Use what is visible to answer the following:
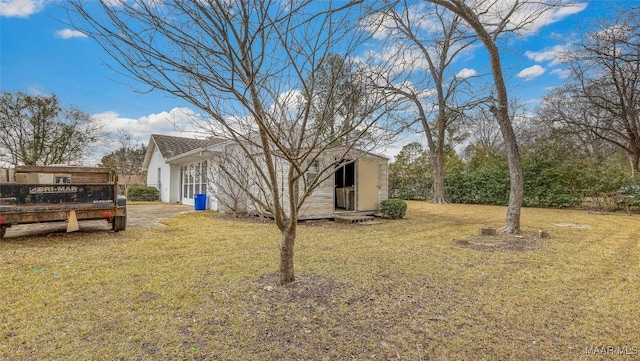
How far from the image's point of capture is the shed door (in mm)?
10547

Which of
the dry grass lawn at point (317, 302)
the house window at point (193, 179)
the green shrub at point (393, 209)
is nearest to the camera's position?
the dry grass lawn at point (317, 302)

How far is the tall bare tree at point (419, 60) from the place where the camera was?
3.27 m

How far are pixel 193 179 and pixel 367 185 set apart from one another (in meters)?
8.64

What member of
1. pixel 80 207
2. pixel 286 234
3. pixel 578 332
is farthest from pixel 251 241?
pixel 578 332

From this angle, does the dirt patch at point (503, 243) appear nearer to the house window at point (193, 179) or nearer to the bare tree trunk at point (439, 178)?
the house window at point (193, 179)

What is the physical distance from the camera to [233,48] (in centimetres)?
240

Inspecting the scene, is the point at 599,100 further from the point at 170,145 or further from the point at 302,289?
the point at 170,145

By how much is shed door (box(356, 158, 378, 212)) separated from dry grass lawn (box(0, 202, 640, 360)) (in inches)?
191

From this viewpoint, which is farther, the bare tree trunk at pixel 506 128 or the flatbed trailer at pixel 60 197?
the bare tree trunk at pixel 506 128

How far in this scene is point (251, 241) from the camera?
246 inches

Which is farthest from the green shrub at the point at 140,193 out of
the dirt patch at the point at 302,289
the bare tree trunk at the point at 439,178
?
the dirt patch at the point at 302,289

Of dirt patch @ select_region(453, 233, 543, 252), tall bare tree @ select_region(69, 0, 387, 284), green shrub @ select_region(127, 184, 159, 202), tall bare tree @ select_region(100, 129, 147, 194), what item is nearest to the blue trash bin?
green shrub @ select_region(127, 184, 159, 202)

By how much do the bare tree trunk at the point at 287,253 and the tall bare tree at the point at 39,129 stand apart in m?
19.0

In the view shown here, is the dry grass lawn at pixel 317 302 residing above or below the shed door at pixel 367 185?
below
